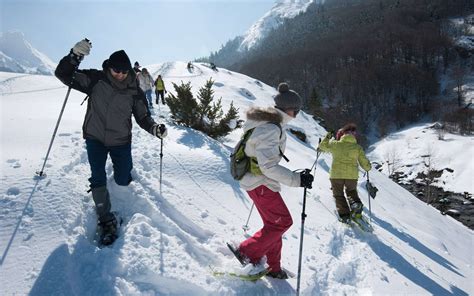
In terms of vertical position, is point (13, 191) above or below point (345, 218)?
above

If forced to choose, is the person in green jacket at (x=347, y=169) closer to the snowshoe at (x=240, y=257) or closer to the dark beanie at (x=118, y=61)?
the snowshoe at (x=240, y=257)

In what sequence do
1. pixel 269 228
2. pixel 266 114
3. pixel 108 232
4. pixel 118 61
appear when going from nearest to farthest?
pixel 266 114
pixel 269 228
pixel 108 232
pixel 118 61

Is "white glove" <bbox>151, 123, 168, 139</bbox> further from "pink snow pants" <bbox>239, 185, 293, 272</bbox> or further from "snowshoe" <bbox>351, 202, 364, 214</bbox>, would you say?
"snowshoe" <bbox>351, 202, 364, 214</bbox>

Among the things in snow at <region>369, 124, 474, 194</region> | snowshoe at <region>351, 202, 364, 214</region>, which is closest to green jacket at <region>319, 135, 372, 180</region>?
snowshoe at <region>351, 202, 364, 214</region>

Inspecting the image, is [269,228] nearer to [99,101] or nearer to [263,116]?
[263,116]

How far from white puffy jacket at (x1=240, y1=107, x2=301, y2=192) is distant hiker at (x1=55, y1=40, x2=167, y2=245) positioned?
1626 millimetres

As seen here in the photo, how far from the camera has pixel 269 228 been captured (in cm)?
337

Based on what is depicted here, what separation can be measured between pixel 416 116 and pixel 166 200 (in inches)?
3005

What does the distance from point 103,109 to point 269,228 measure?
2402 mm

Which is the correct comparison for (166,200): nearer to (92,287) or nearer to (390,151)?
(92,287)

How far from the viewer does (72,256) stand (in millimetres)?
3078

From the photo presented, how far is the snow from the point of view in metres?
38.7

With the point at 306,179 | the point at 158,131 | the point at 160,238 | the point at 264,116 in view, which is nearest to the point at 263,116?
the point at 264,116

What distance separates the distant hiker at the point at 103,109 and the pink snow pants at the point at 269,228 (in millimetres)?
1584
